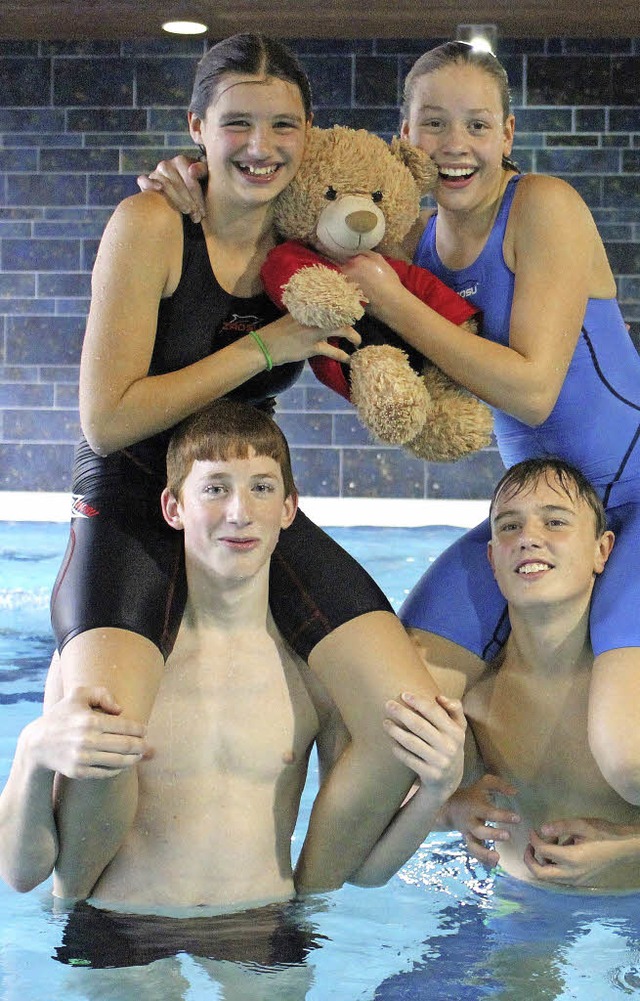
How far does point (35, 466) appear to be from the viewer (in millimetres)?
7508

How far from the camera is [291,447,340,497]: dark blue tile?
7.41 meters

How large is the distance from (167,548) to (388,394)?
54 centimetres

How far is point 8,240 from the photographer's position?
749cm

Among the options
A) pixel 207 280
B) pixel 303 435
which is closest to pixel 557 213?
pixel 207 280

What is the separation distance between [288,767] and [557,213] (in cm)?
122

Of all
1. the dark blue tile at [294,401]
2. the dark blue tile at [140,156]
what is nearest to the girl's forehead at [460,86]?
the dark blue tile at [294,401]

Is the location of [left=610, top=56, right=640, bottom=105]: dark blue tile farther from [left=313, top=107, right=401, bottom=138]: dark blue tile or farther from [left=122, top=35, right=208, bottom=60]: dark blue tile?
[left=122, top=35, right=208, bottom=60]: dark blue tile

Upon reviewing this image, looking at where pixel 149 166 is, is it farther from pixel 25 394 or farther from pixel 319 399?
pixel 319 399

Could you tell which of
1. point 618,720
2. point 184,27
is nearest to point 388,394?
point 618,720

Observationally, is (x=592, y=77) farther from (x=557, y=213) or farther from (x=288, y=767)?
(x=288, y=767)

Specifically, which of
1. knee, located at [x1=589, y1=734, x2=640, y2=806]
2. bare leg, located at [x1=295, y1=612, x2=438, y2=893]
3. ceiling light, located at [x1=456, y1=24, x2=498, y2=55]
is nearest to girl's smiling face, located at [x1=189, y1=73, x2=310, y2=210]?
bare leg, located at [x1=295, y1=612, x2=438, y2=893]

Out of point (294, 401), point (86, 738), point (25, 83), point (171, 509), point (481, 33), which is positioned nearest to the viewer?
point (86, 738)

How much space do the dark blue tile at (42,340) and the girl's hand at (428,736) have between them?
5.51 meters

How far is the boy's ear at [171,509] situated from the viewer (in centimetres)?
250
